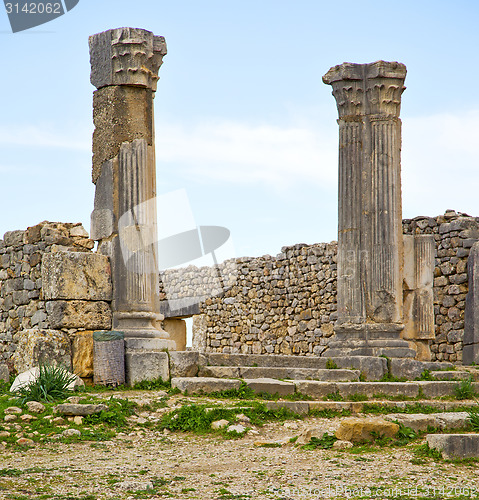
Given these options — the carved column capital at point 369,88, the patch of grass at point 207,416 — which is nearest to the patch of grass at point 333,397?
the patch of grass at point 207,416

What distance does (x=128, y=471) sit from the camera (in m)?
6.56

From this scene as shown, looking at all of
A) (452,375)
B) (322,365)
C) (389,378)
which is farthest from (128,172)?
(452,375)

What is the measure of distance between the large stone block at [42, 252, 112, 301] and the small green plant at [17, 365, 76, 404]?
4.02ft

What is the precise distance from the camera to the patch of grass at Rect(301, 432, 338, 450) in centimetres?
739

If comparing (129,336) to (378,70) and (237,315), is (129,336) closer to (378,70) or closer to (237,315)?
(378,70)

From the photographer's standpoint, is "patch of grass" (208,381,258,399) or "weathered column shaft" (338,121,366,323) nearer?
"patch of grass" (208,381,258,399)

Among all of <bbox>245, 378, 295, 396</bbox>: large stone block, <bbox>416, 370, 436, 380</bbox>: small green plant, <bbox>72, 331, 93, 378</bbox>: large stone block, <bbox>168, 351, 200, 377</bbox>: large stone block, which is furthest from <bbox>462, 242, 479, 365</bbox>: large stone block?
<bbox>72, 331, 93, 378</bbox>: large stone block

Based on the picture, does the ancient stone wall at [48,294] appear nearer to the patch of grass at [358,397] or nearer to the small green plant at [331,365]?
the small green plant at [331,365]

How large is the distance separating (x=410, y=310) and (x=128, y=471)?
764cm

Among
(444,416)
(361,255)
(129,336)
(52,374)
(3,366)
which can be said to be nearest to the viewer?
(444,416)

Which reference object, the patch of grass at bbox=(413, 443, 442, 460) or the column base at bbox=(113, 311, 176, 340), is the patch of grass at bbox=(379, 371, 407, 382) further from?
the patch of grass at bbox=(413, 443, 442, 460)

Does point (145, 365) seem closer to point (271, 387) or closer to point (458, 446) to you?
point (271, 387)

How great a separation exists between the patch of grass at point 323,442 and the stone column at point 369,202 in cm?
483

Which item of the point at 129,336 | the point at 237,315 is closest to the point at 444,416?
the point at 129,336
